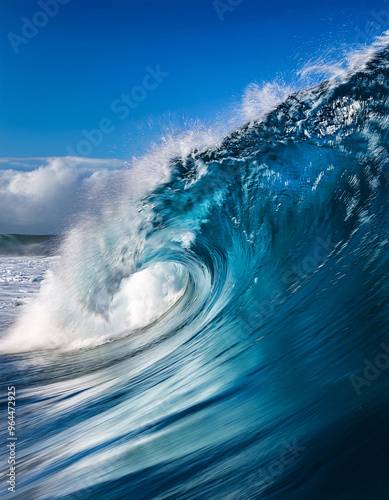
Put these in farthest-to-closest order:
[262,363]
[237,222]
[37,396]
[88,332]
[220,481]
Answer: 1. [88,332]
2. [237,222]
3. [37,396]
4. [262,363]
5. [220,481]

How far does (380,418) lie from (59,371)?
4.19 meters

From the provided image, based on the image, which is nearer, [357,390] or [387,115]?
[357,390]

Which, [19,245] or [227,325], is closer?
[227,325]

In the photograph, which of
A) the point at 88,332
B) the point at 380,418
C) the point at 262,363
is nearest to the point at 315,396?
the point at 380,418

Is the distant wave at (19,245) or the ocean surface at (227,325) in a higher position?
the distant wave at (19,245)

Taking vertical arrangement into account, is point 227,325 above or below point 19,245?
below

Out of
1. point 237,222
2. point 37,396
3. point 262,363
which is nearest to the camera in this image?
point 262,363

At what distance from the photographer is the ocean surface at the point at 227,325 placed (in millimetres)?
2396

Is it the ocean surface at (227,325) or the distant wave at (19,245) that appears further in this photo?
the distant wave at (19,245)

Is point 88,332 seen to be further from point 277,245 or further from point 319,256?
point 319,256

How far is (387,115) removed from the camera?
5.22 metres

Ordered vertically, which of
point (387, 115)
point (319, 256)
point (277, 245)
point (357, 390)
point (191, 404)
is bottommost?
point (357, 390)

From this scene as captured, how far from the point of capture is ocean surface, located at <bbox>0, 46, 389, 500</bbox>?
2396mm

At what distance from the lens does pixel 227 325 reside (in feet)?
15.9
